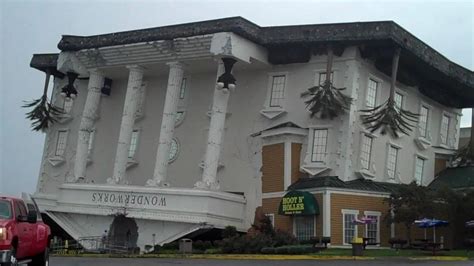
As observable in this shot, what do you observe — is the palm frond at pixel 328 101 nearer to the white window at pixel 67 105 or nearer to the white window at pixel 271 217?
the white window at pixel 271 217

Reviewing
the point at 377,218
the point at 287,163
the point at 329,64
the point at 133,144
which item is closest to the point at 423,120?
the point at 377,218

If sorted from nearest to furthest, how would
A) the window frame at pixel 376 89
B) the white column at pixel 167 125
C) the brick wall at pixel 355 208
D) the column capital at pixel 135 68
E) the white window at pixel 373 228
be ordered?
the brick wall at pixel 355 208 → the white window at pixel 373 228 → the window frame at pixel 376 89 → the white column at pixel 167 125 → the column capital at pixel 135 68

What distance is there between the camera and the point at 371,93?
40.3 meters

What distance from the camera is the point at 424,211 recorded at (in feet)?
112

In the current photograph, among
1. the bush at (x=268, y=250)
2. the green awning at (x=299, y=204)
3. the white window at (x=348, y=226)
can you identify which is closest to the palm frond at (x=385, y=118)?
the white window at (x=348, y=226)

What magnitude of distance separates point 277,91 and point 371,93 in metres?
5.91

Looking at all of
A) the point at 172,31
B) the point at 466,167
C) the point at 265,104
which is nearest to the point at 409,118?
the point at 466,167

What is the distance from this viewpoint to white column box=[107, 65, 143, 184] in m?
42.5

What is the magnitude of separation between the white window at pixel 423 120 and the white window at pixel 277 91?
10.7 m

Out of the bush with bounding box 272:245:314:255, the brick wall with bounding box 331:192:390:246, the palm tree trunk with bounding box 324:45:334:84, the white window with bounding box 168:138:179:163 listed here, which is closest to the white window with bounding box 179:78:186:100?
the white window with bounding box 168:138:179:163

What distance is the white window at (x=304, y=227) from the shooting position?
36.6 meters

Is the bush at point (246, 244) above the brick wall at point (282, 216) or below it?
below

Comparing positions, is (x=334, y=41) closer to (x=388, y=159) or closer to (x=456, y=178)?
(x=388, y=159)

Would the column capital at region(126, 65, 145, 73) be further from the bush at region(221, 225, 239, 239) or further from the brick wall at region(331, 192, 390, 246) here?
the brick wall at region(331, 192, 390, 246)
